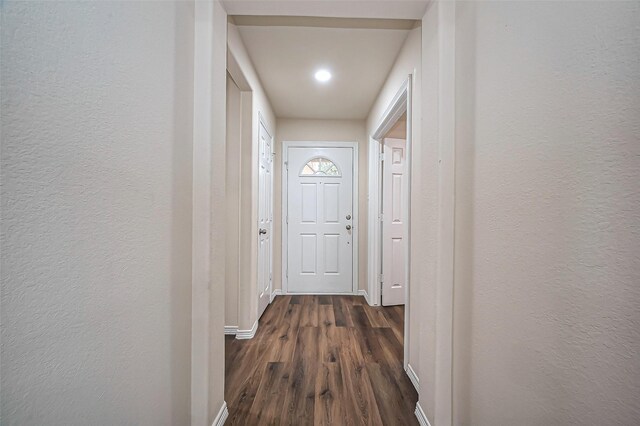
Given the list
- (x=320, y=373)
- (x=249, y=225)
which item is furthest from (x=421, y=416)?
(x=249, y=225)

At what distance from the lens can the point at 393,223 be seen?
11.0 feet

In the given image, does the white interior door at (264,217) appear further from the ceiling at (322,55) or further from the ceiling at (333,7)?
the ceiling at (333,7)

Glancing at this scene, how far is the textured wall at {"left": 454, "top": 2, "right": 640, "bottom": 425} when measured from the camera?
22.8 inches

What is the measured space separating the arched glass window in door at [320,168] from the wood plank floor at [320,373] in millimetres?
1845

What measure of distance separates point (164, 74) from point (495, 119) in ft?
3.91

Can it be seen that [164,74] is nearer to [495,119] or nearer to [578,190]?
[495,119]

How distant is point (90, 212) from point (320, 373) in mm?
1727

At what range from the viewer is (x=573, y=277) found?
2.22 ft

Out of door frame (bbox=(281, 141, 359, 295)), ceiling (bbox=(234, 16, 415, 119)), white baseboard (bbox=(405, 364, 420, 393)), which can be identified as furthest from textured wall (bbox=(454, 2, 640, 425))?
door frame (bbox=(281, 141, 359, 295))

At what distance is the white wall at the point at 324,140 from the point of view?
3.75m

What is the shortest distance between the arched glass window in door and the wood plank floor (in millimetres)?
1845

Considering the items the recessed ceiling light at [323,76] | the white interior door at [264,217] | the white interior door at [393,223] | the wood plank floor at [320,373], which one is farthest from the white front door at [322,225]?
the recessed ceiling light at [323,76]

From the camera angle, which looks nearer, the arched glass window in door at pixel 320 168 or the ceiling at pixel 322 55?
the ceiling at pixel 322 55

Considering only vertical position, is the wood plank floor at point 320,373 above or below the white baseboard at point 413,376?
below
